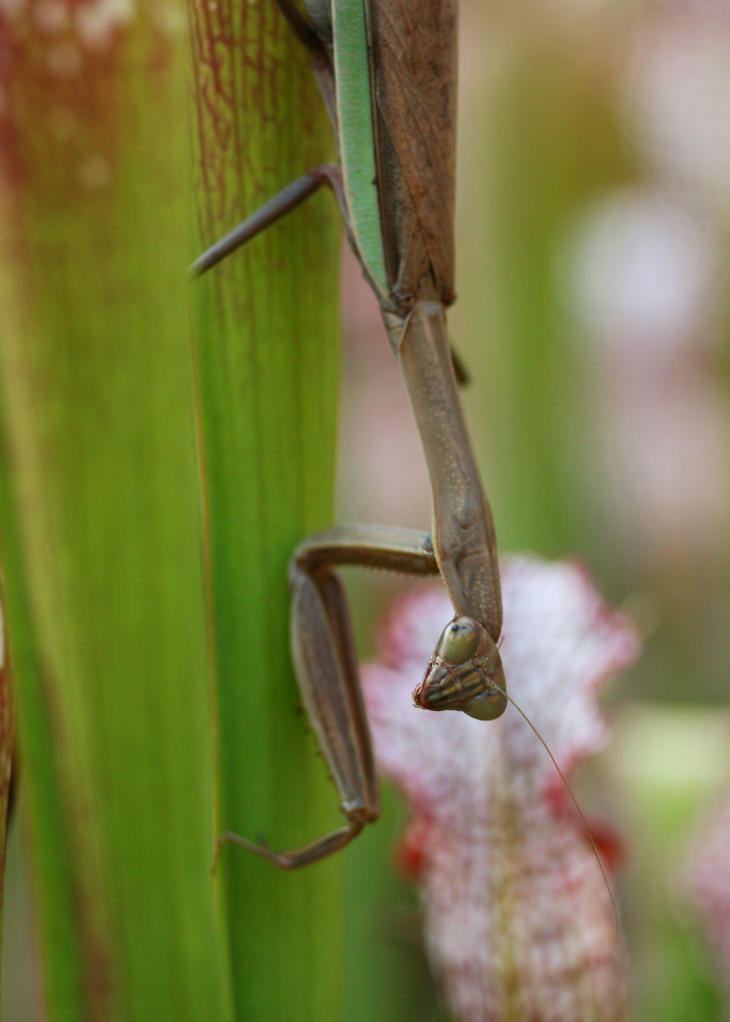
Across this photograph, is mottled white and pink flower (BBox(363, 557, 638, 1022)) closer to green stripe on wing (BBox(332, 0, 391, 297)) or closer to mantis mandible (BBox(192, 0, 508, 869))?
mantis mandible (BBox(192, 0, 508, 869))

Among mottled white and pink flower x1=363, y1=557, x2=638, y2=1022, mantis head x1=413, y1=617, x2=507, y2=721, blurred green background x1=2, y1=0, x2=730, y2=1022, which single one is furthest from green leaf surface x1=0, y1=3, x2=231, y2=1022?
mottled white and pink flower x1=363, y1=557, x2=638, y2=1022

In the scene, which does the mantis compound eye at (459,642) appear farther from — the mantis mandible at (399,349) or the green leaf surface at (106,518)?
the green leaf surface at (106,518)

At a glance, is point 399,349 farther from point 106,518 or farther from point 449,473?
point 106,518

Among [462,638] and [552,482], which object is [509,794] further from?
[552,482]

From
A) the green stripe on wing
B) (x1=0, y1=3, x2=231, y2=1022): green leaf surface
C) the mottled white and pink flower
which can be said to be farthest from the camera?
the mottled white and pink flower

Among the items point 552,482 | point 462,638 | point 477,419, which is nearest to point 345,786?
point 462,638

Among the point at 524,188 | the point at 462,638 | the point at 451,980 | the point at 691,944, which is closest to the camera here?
the point at 462,638

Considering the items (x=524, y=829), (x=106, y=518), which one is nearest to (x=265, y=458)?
(x=106, y=518)

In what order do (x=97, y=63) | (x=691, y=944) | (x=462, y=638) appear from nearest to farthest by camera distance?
(x=97, y=63)
(x=462, y=638)
(x=691, y=944)
